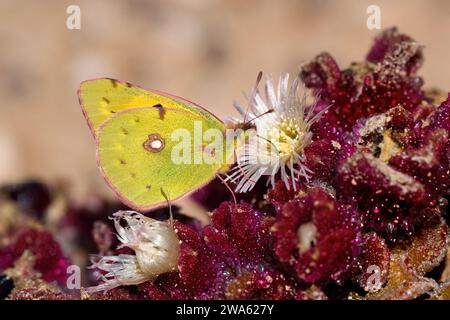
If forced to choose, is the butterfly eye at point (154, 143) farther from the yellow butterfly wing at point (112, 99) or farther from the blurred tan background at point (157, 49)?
the blurred tan background at point (157, 49)

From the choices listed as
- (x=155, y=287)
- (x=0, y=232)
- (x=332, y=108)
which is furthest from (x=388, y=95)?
(x=0, y=232)

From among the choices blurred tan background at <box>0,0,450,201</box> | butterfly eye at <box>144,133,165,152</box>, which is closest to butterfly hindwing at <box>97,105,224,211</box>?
butterfly eye at <box>144,133,165,152</box>

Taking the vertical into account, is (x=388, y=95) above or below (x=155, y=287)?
above

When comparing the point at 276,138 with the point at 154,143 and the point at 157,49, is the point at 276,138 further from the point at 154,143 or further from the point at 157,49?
the point at 157,49

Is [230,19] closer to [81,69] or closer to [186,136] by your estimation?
[81,69]

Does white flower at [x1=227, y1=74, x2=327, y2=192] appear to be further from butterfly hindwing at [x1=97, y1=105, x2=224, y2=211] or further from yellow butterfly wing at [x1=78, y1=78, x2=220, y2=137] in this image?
yellow butterfly wing at [x1=78, y1=78, x2=220, y2=137]

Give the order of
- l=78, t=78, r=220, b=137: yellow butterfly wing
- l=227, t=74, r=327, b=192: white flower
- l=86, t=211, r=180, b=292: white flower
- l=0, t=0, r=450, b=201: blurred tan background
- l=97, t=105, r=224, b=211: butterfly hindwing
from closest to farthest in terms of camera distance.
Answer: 1. l=86, t=211, r=180, b=292: white flower
2. l=227, t=74, r=327, b=192: white flower
3. l=97, t=105, r=224, b=211: butterfly hindwing
4. l=78, t=78, r=220, b=137: yellow butterfly wing
5. l=0, t=0, r=450, b=201: blurred tan background

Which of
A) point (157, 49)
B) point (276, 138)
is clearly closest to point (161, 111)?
point (276, 138)
